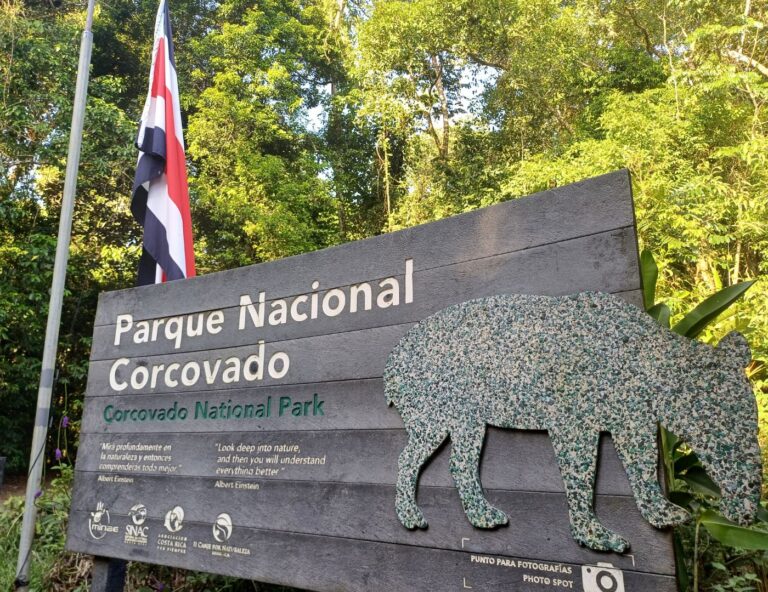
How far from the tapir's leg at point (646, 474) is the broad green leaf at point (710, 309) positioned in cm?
66

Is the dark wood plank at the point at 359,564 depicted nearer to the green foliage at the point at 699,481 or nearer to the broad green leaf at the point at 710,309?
the green foliage at the point at 699,481

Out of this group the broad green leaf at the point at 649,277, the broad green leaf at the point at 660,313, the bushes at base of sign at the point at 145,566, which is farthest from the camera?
the bushes at base of sign at the point at 145,566

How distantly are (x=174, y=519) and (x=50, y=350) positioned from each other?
1843mm

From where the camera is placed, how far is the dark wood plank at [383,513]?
1.68 metres

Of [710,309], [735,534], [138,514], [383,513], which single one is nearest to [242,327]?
[138,514]

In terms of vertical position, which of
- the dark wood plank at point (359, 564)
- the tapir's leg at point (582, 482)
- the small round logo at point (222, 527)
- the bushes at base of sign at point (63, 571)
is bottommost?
the bushes at base of sign at point (63, 571)

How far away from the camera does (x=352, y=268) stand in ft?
8.27

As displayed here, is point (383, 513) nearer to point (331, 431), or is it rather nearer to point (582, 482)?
point (331, 431)

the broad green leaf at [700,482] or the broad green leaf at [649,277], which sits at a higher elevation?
the broad green leaf at [649,277]

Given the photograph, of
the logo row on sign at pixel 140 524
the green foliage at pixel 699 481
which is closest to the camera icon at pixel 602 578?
the green foliage at pixel 699 481

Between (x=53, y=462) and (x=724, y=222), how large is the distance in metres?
10.8

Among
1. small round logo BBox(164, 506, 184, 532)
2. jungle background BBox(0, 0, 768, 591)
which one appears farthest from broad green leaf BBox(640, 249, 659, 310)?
jungle background BBox(0, 0, 768, 591)

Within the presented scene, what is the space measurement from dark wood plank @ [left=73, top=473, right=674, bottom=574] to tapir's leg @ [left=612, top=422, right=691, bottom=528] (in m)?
0.04

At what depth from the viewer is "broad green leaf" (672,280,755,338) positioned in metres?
2.11
